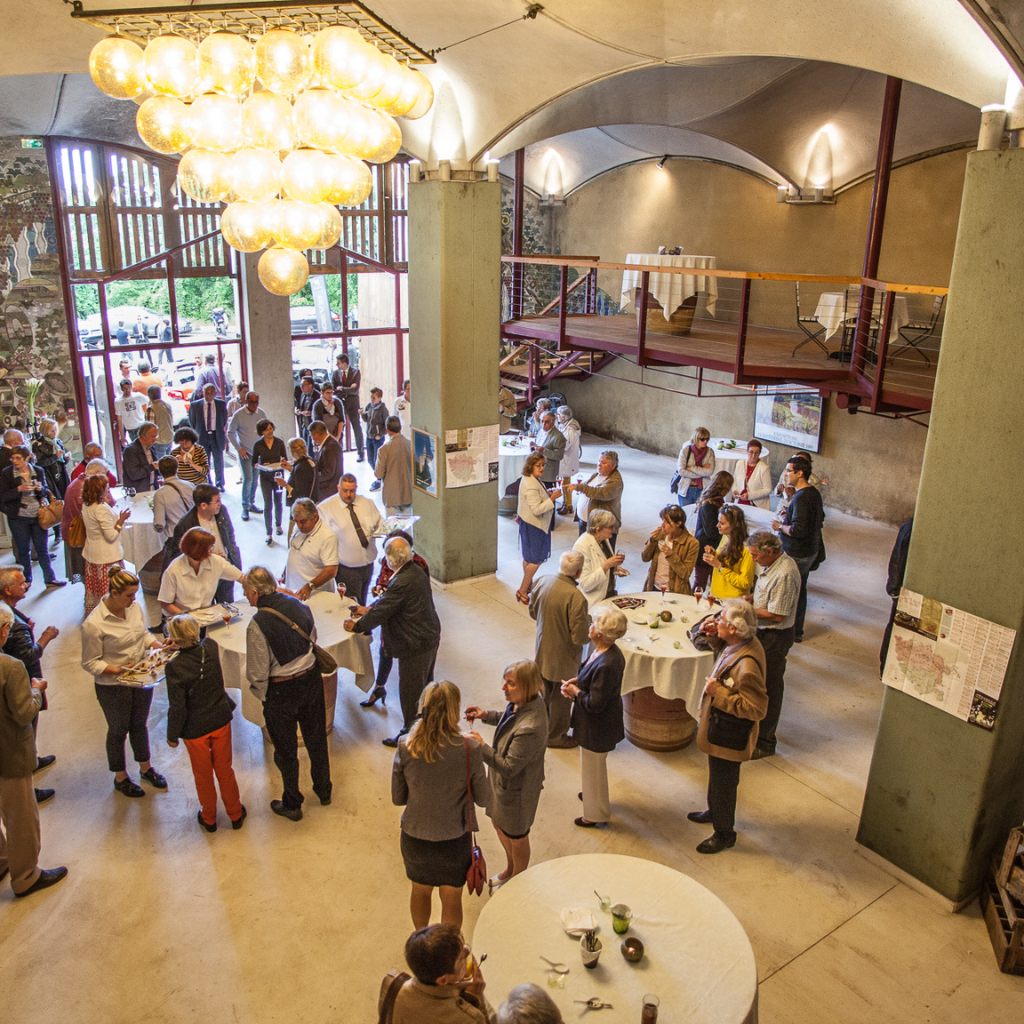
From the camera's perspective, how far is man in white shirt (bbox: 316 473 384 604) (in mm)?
7105

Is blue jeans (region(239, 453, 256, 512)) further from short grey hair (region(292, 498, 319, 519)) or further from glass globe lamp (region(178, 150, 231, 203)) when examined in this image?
glass globe lamp (region(178, 150, 231, 203))

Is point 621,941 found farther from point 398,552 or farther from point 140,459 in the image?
point 140,459

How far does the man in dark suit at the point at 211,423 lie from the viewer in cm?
1145

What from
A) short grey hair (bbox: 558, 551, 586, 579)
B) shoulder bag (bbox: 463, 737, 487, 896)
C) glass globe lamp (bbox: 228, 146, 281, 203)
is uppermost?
glass globe lamp (bbox: 228, 146, 281, 203)

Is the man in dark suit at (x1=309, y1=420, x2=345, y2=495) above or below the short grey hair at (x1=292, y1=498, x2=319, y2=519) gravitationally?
below

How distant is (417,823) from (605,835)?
6.02ft

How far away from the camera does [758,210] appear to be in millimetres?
13062

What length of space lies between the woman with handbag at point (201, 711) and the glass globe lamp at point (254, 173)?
234cm

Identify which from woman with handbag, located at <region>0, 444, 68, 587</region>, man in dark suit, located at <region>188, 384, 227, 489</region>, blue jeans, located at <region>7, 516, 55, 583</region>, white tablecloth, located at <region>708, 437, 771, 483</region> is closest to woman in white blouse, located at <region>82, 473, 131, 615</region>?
woman with handbag, located at <region>0, 444, 68, 587</region>

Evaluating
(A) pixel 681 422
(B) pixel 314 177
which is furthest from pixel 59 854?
(A) pixel 681 422

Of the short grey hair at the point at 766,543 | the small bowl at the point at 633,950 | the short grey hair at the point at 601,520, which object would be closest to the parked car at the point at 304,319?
the short grey hair at the point at 601,520

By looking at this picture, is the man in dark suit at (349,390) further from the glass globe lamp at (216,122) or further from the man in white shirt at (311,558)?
the glass globe lamp at (216,122)

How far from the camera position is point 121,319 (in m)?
12.5

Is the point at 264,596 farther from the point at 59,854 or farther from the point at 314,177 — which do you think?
the point at 314,177
